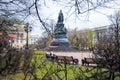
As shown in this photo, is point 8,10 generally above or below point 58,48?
above

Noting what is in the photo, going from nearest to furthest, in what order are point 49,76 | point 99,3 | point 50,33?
point 99,3 → point 50,33 → point 49,76

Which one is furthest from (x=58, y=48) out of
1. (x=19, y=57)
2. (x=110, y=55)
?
(x=110, y=55)

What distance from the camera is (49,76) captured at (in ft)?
17.2

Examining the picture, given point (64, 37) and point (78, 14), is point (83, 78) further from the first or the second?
point (64, 37)

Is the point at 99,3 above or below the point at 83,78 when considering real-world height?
above

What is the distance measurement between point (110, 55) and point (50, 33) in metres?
2.37

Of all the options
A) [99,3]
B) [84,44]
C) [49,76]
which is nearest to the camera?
[99,3]

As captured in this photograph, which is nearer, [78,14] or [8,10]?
[78,14]

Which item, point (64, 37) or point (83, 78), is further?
point (64, 37)

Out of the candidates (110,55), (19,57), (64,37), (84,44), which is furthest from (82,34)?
(110,55)

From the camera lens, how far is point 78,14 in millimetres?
4406

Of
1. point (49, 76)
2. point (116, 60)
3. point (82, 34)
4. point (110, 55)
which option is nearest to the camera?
point (49, 76)

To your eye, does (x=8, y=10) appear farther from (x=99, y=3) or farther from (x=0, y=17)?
(x=99, y=3)

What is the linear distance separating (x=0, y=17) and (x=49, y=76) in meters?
8.52
